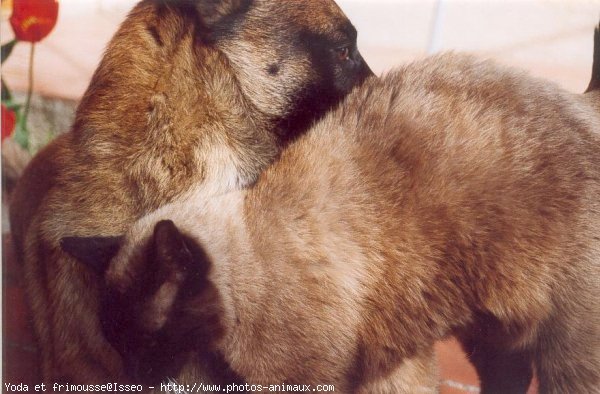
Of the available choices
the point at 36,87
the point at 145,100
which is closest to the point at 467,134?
the point at 145,100

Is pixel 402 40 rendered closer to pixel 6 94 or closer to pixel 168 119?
pixel 168 119

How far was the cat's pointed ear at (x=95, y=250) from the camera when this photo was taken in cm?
119

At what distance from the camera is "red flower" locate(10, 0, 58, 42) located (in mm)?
1265

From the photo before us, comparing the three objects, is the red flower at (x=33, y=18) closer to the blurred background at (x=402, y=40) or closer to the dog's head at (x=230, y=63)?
the blurred background at (x=402, y=40)

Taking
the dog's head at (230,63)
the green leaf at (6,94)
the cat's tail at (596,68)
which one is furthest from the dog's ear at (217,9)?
the cat's tail at (596,68)

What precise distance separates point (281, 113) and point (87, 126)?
1.22ft

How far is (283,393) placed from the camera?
4.01 ft

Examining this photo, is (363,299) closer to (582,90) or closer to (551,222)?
(551,222)

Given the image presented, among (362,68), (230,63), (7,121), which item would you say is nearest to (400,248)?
(362,68)

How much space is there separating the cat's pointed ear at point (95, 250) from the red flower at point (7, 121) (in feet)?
0.99

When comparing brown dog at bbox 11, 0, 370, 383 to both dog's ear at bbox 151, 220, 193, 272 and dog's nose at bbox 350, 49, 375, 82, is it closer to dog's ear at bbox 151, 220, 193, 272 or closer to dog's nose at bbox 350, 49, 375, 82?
dog's nose at bbox 350, 49, 375, 82

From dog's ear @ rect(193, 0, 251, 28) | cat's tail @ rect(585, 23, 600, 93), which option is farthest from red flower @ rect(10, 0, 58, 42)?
cat's tail @ rect(585, 23, 600, 93)

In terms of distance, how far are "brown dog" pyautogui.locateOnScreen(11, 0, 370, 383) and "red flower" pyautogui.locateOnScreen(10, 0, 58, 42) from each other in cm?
12

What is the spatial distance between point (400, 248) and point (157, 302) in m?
0.43
